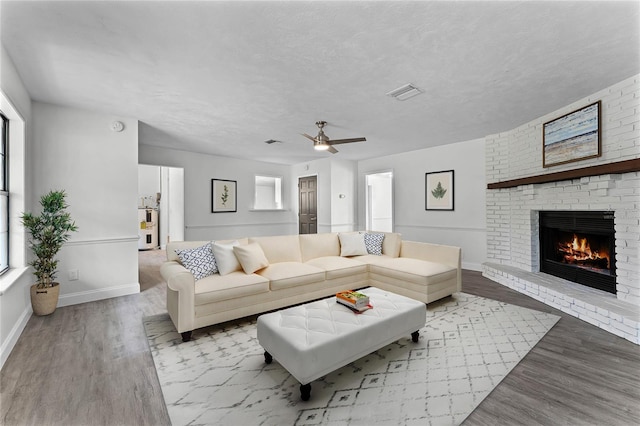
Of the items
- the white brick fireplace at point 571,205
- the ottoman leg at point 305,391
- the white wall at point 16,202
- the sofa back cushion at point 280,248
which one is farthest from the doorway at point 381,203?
the white wall at point 16,202

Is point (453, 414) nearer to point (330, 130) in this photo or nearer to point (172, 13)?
point (172, 13)

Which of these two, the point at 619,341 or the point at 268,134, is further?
the point at 268,134

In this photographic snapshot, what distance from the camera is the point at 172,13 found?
5.91ft

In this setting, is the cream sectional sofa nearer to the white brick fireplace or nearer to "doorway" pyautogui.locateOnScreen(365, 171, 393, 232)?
the white brick fireplace

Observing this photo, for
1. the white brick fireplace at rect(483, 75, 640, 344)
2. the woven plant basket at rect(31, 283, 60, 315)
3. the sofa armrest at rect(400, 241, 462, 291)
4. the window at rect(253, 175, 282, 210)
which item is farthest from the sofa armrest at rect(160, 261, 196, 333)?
the window at rect(253, 175, 282, 210)

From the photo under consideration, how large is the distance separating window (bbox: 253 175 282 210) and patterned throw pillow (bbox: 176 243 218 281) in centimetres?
448

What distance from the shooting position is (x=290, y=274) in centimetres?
322

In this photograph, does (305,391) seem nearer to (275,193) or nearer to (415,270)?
(415,270)

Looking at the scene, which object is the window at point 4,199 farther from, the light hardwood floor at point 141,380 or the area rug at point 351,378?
the area rug at point 351,378

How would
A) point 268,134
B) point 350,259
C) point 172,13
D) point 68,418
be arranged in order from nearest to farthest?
point 68,418, point 172,13, point 350,259, point 268,134

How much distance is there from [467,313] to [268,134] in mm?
3898

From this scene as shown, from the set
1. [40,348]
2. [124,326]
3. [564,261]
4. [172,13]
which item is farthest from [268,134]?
[564,261]

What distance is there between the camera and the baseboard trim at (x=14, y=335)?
2180mm

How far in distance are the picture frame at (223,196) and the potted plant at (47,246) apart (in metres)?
3.22
